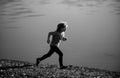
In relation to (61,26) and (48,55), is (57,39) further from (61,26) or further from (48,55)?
(48,55)

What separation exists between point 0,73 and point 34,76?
1.58 m

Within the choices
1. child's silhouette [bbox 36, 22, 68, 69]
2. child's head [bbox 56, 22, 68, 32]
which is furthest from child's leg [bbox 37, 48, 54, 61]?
child's head [bbox 56, 22, 68, 32]

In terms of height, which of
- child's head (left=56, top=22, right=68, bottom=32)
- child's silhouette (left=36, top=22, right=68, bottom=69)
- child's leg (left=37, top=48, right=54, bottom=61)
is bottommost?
child's leg (left=37, top=48, right=54, bottom=61)

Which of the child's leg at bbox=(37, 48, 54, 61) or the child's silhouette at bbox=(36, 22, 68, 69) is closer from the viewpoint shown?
the child's silhouette at bbox=(36, 22, 68, 69)

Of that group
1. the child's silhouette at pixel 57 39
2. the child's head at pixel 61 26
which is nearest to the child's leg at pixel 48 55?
the child's silhouette at pixel 57 39

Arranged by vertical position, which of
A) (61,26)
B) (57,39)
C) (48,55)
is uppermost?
(61,26)

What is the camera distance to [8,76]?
12.2 meters

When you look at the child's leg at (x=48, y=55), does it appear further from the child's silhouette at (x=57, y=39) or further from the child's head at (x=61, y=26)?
the child's head at (x=61, y=26)

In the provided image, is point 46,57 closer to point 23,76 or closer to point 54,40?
point 54,40

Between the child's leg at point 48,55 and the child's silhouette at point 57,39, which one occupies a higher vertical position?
the child's silhouette at point 57,39

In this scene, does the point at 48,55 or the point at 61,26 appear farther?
the point at 48,55

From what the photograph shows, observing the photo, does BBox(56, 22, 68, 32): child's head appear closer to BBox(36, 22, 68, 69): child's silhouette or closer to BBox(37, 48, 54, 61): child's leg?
BBox(36, 22, 68, 69): child's silhouette

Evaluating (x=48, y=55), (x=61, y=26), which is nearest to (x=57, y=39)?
(x=61, y=26)

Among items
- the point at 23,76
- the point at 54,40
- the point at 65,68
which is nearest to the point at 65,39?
the point at 54,40
